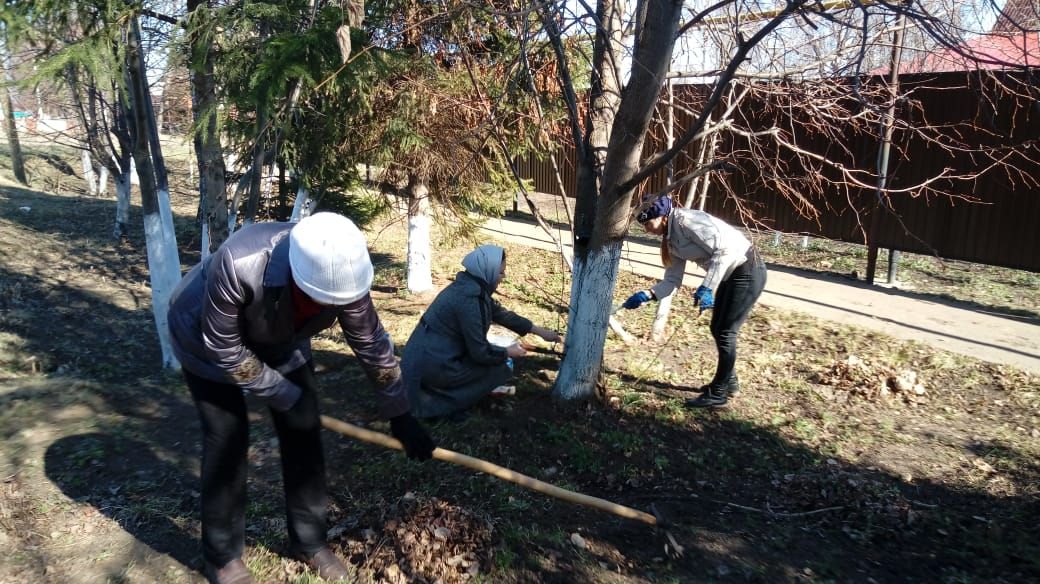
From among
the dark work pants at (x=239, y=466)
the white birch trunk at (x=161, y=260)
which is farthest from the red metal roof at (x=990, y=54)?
the white birch trunk at (x=161, y=260)

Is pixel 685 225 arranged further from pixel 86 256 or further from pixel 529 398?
pixel 86 256

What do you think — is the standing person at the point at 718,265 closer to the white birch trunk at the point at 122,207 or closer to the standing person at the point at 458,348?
the standing person at the point at 458,348

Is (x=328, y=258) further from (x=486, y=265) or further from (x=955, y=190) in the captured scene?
(x=955, y=190)

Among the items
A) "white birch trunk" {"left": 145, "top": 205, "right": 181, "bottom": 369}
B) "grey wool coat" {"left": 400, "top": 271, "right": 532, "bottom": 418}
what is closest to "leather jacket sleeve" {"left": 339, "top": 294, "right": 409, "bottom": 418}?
"grey wool coat" {"left": 400, "top": 271, "right": 532, "bottom": 418}

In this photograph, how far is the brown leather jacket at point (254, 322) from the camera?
231 cm

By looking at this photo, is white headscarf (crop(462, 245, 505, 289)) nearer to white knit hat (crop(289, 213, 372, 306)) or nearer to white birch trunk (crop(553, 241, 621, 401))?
white birch trunk (crop(553, 241, 621, 401))

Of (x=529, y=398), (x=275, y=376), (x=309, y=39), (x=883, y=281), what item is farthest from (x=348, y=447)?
(x=883, y=281)

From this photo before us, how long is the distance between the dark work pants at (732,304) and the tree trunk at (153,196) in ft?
14.2

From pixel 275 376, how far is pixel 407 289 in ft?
19.8

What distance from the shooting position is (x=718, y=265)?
4363 mm

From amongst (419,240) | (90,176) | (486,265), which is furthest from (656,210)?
(90,176)

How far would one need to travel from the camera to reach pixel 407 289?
28.1 feet

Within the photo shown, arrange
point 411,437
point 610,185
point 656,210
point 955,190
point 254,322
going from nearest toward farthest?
point 254,322
point 411,437
point 610,185
point 656,210
point 955,190

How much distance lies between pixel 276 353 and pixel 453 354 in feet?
5.53
